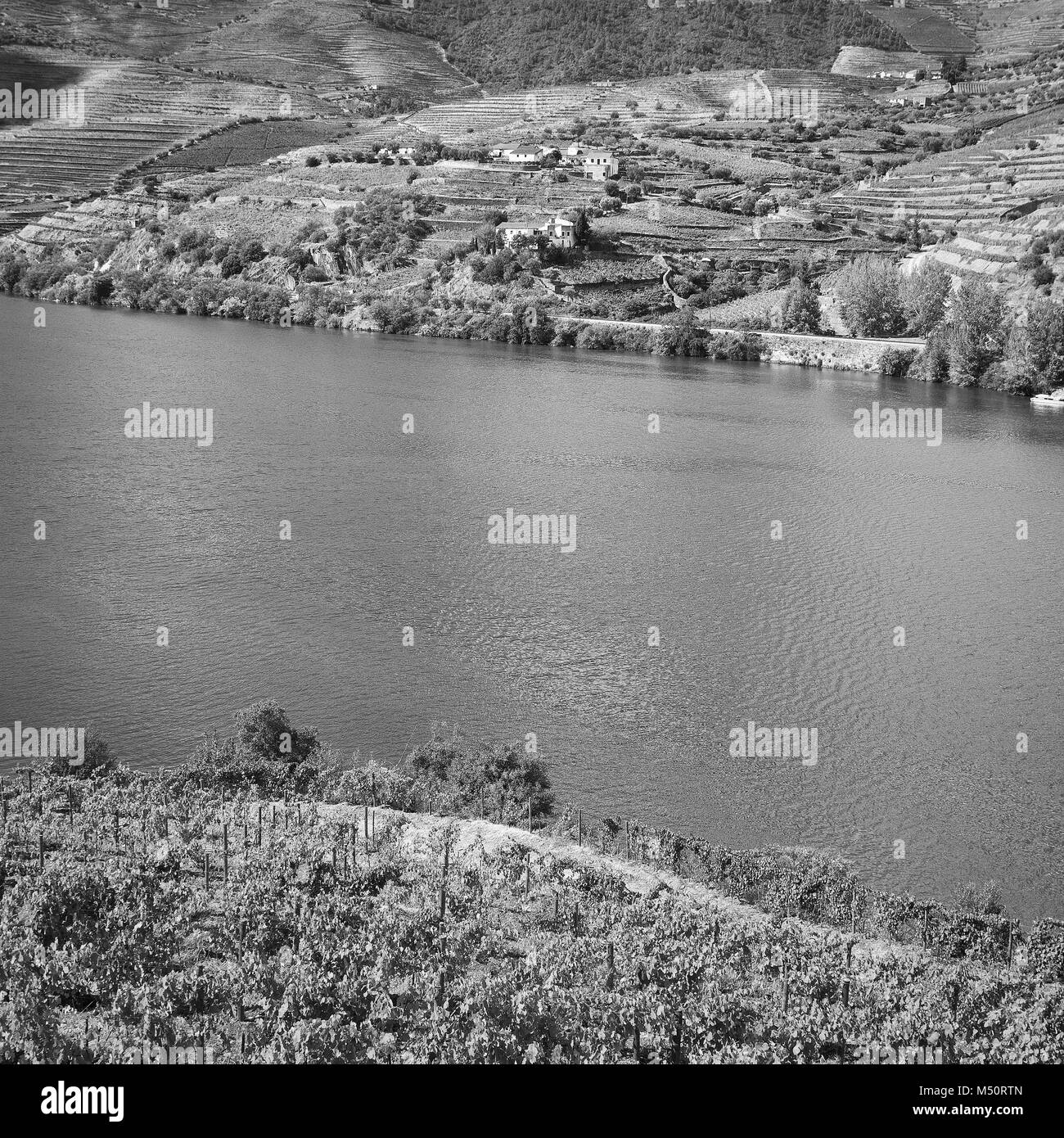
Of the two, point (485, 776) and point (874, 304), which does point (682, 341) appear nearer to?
point (874, 304)

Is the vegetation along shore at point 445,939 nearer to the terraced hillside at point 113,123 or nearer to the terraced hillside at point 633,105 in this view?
the terraced hillside at point 113,123

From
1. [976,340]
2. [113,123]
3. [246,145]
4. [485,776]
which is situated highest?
[113,123]

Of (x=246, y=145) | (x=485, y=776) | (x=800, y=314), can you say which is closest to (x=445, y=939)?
(x=485, y=776)

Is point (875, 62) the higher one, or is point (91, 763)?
point (875, 62)

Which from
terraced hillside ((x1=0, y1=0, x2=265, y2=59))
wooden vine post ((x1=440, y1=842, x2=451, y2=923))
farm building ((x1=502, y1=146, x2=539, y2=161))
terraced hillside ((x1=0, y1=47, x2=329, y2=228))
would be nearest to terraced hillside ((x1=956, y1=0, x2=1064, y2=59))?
farm building ((x1=502, y1=146, x2=539, y2=161))

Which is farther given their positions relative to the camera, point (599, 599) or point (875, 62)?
point (875, 62)
